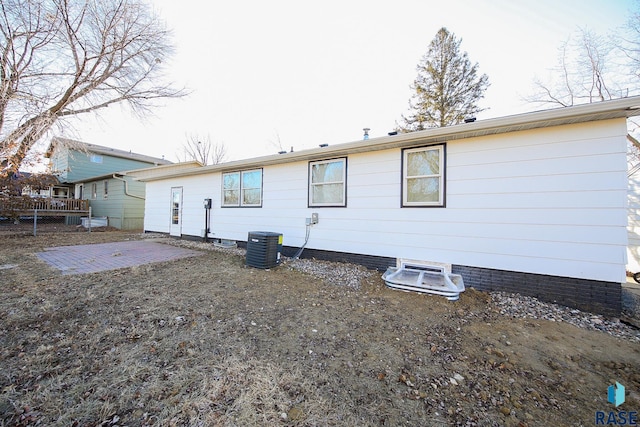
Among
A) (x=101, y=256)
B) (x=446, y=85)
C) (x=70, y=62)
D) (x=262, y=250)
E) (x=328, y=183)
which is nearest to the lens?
(x=262, y=250)

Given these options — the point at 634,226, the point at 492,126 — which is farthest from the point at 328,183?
the point at 634,226

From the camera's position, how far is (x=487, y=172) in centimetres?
406

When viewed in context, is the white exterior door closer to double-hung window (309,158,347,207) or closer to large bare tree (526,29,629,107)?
double-hung window (309,158,347,207)

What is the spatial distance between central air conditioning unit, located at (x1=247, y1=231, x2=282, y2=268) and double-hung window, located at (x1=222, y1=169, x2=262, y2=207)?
2.13 meters

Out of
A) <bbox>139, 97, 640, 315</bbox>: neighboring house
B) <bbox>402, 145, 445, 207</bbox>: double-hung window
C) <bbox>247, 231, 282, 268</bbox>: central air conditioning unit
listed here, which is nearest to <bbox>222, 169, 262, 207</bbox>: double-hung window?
<bbox>139, 97, 640, 315</bbox>: neighboring house

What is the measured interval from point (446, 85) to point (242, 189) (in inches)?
513

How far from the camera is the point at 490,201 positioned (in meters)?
4.03

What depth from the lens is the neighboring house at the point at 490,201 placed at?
332cm

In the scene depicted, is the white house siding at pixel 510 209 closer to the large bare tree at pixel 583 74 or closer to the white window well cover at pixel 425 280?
the white window well cover at pixel 425 280

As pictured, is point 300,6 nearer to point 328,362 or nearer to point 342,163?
point 342,163

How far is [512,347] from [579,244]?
Answer: 227 centimetres

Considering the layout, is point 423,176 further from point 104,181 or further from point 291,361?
point 104,181

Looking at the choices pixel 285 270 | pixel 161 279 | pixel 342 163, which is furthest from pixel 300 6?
pixel 161 279

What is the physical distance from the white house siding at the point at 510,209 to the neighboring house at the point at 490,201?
0.02 metres
